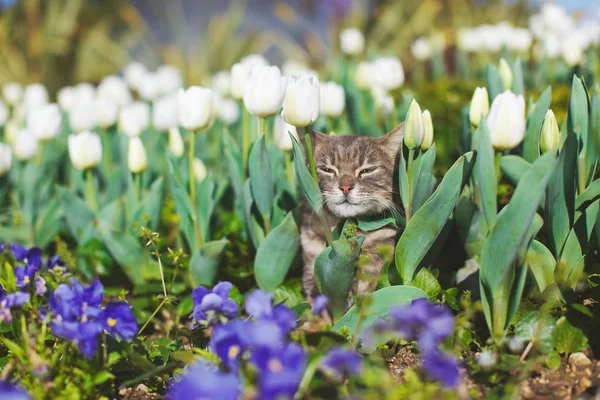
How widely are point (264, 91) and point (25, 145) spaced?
177cm

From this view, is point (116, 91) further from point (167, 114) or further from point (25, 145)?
point (25, 145)

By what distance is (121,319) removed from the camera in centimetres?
176

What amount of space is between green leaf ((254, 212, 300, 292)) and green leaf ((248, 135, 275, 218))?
157mm

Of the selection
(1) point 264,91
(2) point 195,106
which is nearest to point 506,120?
(1) point 264,91

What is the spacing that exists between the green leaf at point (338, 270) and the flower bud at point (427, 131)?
0.42 metres

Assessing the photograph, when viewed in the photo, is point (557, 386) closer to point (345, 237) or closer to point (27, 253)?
point (345, 237)

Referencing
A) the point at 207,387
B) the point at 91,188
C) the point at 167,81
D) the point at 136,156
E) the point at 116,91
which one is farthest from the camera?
the point at 167,81

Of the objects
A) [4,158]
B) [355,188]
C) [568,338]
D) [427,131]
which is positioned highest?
[427,131]

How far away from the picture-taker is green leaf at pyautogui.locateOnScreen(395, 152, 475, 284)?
193 centimetres

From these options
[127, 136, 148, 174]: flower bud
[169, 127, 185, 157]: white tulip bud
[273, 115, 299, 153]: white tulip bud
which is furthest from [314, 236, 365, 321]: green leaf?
[169, 127, 185, 157]: white tulip bud

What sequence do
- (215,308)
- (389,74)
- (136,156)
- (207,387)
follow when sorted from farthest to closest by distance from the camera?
(389,74)
(136,156)
(215,308)
(207,387)

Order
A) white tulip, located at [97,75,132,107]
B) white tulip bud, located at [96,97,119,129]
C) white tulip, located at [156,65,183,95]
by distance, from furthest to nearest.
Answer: white tulip, located at [156,65,183,95] → white tulip, located at [97,75,132,107] → white tulip bud, located at [96,97,119,129]

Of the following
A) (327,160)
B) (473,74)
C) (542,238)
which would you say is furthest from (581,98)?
(473,74)

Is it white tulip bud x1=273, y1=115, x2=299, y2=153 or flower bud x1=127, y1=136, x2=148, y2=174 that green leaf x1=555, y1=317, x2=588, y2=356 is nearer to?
white tulip bud x1=273, y1=115, x2=299, y2=153
